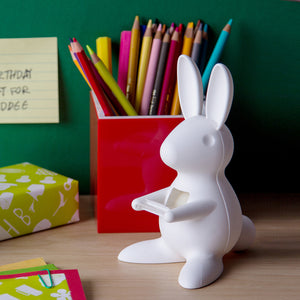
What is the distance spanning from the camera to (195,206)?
0.52 m

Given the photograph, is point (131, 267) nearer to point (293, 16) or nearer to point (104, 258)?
point (104, 258)

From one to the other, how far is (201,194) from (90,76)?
246mm

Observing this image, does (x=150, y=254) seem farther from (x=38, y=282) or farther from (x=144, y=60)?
(x=144, y=60)

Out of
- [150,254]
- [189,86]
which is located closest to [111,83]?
[189,86]

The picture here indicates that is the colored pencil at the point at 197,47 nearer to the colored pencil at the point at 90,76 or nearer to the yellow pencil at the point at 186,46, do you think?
the yellow pencil at the point at 186,46

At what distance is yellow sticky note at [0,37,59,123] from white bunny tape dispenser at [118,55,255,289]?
343 millimetres

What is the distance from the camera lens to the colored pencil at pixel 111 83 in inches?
26.2

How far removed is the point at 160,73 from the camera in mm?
737

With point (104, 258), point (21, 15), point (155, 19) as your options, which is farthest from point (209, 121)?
point (21, 15)

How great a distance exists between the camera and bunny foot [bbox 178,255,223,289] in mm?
508

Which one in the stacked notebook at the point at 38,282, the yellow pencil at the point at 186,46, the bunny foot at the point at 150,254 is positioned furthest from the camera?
the yellow pencil at the point at 186,46

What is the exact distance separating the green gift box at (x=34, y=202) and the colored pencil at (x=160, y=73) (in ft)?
0.58

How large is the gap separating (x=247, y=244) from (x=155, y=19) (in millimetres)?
429

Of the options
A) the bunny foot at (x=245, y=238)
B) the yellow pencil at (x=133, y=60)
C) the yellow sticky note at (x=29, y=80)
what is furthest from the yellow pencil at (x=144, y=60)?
the bunny foot at (x=245, y=238)
